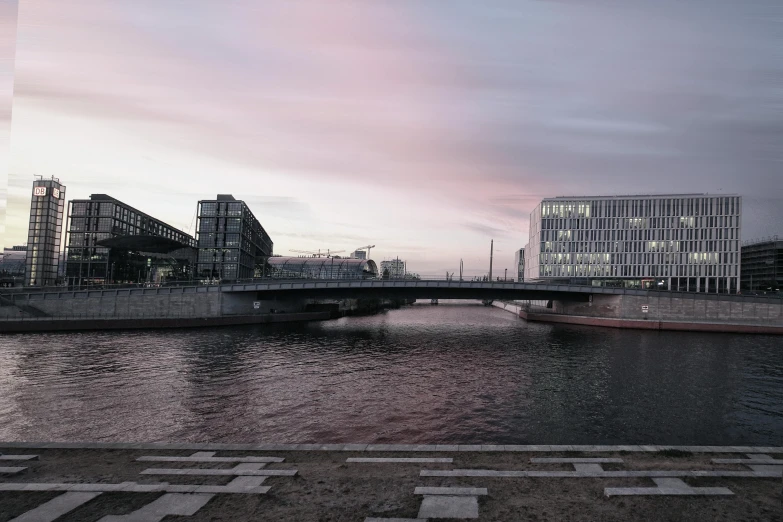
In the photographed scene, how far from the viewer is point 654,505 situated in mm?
10656

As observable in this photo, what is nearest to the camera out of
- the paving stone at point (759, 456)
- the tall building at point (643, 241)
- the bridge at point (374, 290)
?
the paving stone at point (759, 456)

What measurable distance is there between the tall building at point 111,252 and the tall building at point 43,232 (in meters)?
30.2

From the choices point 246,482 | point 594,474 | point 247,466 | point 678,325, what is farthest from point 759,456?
point 678,325

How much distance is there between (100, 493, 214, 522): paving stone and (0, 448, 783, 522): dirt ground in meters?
0.24

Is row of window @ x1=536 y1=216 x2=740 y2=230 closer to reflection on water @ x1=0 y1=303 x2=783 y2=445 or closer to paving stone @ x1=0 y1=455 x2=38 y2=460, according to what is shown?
reflection on water @ x1=0 y1=303 x2=783 y2=445

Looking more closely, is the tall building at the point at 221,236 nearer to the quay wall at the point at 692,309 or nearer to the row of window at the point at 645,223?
the row of window at the point at 645,223

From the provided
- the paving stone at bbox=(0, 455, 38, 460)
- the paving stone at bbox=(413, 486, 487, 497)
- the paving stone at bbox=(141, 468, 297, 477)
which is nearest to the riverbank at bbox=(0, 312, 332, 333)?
the paving stone at bbox=(0, 455, 38, 460)

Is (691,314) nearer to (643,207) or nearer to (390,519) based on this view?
(390,519)

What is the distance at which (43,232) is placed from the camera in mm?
172750

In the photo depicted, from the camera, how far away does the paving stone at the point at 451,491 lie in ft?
36.1

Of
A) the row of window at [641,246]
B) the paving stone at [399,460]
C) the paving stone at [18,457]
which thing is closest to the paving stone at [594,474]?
the paving stone at [399,460]

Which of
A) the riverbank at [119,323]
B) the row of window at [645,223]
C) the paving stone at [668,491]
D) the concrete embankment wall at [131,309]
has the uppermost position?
the row of window at [645,223]

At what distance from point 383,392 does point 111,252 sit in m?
145

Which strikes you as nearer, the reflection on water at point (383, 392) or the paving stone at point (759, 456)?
the paving stone at point (759, 456)
